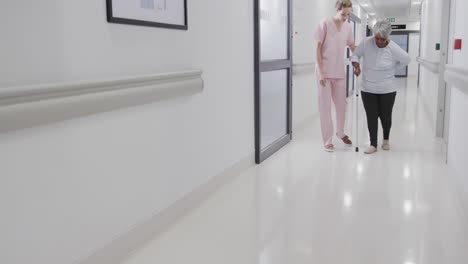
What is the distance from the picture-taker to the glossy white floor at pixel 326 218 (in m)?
2.61

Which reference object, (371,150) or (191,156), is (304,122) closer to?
(371,150)

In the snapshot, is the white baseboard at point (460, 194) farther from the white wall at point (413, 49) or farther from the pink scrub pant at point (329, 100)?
the white wall at point (413, 49)

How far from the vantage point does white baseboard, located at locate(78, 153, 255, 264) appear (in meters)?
2.50

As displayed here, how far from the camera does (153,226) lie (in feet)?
9.64

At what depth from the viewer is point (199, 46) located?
3480 millimetres

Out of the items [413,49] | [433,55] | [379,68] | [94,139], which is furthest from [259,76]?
[413,49]

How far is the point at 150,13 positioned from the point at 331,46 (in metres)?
2.93

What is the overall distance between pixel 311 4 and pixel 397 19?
17315 mm

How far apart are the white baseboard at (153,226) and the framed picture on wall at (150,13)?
1.17 meters

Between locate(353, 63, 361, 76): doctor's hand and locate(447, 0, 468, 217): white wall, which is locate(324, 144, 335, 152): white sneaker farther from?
locate(447, 0, 468, 217): white wall

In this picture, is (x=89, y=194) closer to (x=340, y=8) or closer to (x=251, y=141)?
(x=251, y=141)

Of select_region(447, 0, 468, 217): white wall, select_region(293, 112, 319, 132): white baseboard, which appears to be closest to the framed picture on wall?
select_region(447, 0, 468, 217): white wall

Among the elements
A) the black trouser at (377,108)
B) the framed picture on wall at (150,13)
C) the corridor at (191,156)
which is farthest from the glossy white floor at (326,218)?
the framed picture on wall at (150,13)

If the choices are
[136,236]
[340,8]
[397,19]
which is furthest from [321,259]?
[397,19]
